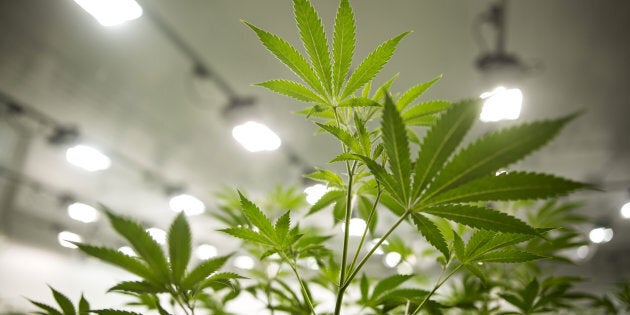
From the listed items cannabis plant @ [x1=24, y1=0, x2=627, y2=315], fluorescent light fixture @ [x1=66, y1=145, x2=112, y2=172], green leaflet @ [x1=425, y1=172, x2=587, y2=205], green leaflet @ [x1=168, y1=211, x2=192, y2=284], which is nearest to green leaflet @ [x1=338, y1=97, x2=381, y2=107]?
cannabis plant @ [x1=24, y1=0, x2=627, y2=315]

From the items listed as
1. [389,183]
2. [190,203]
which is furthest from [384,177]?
[190,203]

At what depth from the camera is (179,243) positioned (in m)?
0.45

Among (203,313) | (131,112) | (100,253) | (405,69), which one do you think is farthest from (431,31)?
(203,313)

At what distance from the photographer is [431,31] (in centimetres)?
268

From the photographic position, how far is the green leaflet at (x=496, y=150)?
13.9 inches

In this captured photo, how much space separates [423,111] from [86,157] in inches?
186

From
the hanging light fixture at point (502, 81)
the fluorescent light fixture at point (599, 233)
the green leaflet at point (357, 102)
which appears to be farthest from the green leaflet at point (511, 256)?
the fluorescent light fixture at point (599, 233)

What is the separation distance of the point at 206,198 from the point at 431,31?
5.43 meters

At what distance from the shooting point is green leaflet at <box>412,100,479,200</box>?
1.30 ft

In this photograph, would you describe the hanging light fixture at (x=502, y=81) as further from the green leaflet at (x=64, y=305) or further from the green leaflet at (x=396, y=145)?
the green leaflet at (x=64, y=305)

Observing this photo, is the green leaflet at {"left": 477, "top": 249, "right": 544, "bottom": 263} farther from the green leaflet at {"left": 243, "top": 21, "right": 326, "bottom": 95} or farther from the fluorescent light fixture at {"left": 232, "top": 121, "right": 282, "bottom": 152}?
the fluorescent light fixture at {"left": 232, "top": 121, "right": 282, "bottom": 152}

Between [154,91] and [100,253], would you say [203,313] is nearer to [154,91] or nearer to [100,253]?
[154,91]

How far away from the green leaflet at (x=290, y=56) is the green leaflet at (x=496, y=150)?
0.28 meters

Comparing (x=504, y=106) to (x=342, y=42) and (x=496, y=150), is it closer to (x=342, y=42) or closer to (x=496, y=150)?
(x=342, y=42)
